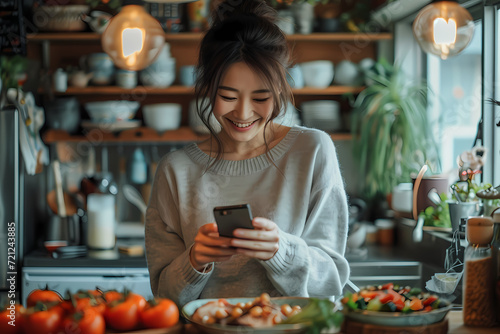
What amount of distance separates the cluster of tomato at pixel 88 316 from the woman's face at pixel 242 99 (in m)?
0.51

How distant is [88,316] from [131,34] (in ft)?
4.03

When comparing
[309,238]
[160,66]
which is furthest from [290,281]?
A: [160,66]

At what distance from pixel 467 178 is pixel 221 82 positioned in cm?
128

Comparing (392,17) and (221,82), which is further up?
(392,17)

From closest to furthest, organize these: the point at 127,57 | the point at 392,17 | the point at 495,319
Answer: the point at 495,319 < the point at 127,57 < the point at 392,17

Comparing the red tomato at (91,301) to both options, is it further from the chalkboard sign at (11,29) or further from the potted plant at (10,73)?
the chalkboard sign at (11,29)

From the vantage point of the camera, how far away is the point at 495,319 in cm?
127

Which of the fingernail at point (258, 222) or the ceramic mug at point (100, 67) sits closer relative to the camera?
the fingernail at point (258, 222)

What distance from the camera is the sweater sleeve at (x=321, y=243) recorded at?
4.36 feet

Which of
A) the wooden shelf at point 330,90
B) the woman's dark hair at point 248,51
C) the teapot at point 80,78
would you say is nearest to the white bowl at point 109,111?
the teapot at point 80,78

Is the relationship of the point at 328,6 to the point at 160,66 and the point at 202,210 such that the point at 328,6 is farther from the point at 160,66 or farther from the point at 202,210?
the point at 202,210

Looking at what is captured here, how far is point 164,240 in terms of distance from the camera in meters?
1.48

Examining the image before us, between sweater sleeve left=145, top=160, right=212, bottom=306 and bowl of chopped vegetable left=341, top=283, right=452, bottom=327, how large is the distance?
0.39 meters

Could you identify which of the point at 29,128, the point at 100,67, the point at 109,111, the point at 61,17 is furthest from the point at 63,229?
the point at 61,17
